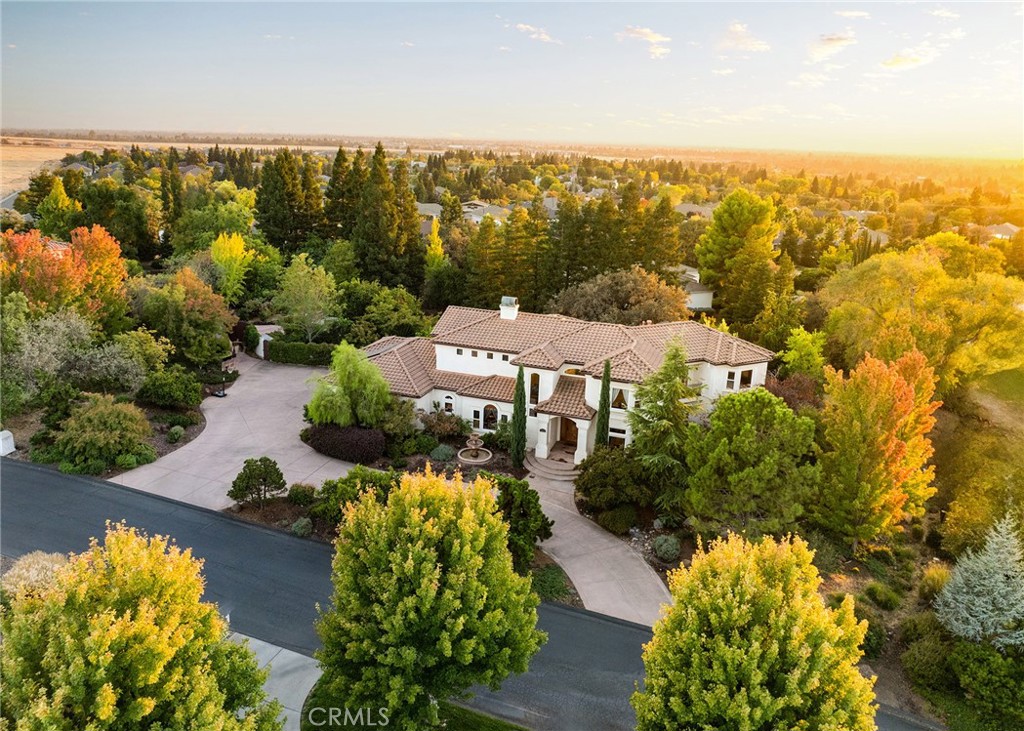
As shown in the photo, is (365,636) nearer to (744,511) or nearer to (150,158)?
(744,511)

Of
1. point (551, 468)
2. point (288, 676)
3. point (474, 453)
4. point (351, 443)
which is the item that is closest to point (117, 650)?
point (288, 676)

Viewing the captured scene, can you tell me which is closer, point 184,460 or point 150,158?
point 184,460

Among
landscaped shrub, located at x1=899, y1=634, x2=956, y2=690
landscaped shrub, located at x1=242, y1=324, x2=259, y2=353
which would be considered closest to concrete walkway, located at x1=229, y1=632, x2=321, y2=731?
landscaped shrub, located at x1=899, y1=634, x2=956, y2=690

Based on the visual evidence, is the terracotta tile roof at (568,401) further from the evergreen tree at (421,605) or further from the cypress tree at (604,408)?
the evergreen tree at (421,605)

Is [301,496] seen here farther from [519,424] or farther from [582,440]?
[582,440]

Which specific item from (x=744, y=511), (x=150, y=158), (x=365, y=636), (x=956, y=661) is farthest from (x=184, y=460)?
(x=150, y=158)

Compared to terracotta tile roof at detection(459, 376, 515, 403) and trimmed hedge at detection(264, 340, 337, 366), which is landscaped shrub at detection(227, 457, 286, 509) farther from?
trimmed hedge at detection(264, 340, 337, 366)

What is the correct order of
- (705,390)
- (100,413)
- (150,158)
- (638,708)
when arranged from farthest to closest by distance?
1. (150,158)
2. (705,390)
3. (100,413)
4. (638,708)
